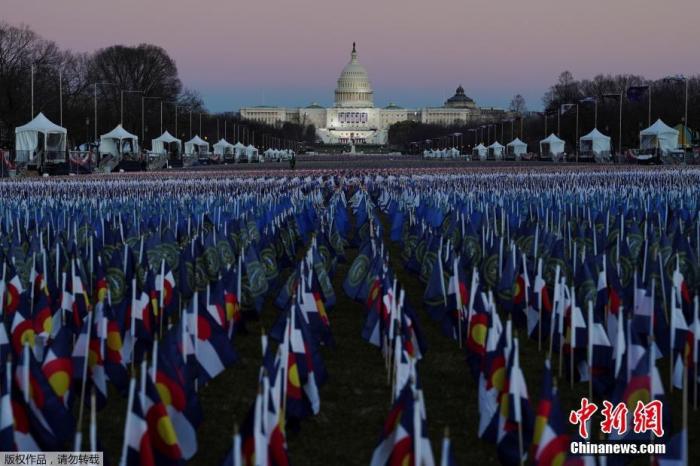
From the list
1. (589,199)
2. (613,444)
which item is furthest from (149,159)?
(613,444)

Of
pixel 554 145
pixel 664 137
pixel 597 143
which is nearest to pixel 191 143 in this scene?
pixel 554 145

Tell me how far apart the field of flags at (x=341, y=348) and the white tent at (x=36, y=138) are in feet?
133

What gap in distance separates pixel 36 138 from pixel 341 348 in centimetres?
4829

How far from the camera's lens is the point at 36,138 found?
57844 mm

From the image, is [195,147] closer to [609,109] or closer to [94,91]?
[94,91]

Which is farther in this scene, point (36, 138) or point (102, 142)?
point (102, 142)

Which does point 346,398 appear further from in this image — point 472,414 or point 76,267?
point 76,267

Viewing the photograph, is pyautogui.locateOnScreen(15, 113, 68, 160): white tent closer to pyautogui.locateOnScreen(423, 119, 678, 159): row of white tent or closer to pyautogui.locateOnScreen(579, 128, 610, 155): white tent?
pyautogui.locateOnScreen(423, 119, 678, 159): row of white tent

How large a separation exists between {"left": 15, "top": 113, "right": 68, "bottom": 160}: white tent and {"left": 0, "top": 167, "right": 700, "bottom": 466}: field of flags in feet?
133

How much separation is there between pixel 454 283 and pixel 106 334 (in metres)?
3.78

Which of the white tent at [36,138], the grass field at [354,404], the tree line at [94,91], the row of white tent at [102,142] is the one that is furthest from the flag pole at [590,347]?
the tree line at [94,91]

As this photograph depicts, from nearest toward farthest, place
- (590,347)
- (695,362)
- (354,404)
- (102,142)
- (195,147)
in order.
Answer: (695,362), (590,347), (354,404), (102,142), (195,147)

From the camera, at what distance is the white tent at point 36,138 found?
2275 inches

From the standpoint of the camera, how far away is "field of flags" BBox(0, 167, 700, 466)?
22.4 ft
